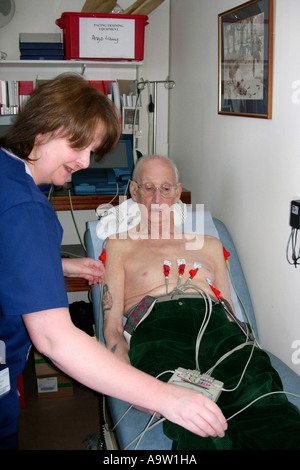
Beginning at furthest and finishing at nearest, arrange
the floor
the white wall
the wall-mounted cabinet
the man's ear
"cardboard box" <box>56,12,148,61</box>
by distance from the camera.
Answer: the wall-mounted cabinet, "cardboard box" <box>56,12,148,61</box>, the man's ear, the floor, the white wall

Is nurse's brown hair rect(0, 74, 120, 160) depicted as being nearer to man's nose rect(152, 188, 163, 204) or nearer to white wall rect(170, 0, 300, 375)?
white wall rect(170, 0, 300, 375)

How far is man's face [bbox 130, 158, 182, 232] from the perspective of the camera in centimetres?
209

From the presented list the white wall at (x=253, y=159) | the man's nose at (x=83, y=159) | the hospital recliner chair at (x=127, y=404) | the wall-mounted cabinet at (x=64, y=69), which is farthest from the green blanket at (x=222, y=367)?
the wall-mounted cabinet at (x=64, y=69)

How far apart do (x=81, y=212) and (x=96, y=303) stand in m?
1.27

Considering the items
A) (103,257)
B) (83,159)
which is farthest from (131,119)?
(83,159)

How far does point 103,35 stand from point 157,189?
45.9 inches

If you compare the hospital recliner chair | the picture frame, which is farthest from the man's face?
the picture frame

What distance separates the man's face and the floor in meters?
1.04

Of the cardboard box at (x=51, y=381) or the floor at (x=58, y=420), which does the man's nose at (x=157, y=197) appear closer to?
the cardboard box at (x=51, y=381)

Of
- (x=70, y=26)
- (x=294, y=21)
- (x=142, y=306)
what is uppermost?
(x=70, y=26)

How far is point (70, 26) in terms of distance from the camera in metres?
2.62

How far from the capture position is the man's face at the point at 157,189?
2094 millimetres

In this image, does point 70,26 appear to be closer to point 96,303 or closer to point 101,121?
point 96,303
